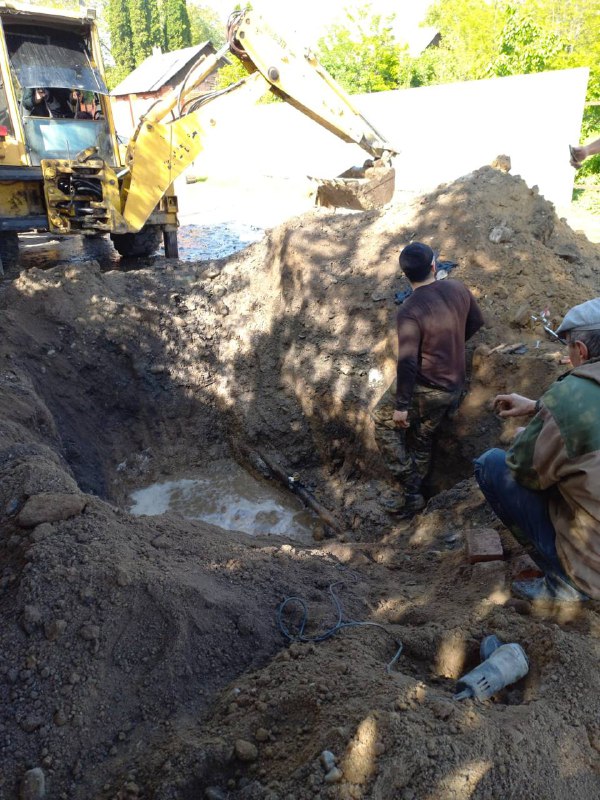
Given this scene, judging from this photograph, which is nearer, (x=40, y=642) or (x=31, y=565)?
(x=40, y=642)

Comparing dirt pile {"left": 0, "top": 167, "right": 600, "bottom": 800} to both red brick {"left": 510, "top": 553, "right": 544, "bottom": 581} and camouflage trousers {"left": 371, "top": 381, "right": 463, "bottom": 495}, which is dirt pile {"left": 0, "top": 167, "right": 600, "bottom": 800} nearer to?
red brick {"left": 510, "top": 553, "right": 544, "bottom": 581}

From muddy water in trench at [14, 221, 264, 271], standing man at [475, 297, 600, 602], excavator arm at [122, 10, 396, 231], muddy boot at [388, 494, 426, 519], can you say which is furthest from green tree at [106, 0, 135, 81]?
standing man at [475, 297, 600, 602]

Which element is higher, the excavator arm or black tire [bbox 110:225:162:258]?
the excavator arm

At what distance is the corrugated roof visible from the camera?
107ft

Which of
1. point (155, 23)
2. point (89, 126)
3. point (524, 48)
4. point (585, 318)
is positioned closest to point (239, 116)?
point (89, 126)

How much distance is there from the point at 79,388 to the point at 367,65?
24.9m

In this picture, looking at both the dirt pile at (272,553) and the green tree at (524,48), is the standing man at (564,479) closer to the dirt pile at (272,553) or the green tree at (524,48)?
the dirt pile at (272,553)

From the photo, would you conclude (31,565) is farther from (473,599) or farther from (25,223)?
(25,223)

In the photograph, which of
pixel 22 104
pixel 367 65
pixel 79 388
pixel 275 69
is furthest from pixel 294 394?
pixel 367 65

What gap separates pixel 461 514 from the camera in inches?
172

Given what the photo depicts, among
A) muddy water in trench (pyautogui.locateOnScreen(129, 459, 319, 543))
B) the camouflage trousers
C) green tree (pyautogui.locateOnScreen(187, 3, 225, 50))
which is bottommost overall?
muddy water in trench (pyautogui.locateOnScreen(129, 459, 319, 543))

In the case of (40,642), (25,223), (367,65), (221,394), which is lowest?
(221,394)

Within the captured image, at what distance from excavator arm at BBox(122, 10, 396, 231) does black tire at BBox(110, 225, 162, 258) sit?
4.39 ft

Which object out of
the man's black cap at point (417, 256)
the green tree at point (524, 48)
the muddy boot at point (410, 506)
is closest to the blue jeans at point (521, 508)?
the man's black cap at point (417, 256)
